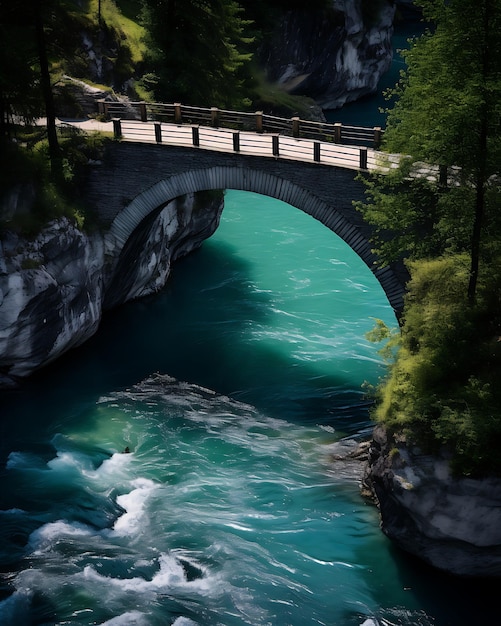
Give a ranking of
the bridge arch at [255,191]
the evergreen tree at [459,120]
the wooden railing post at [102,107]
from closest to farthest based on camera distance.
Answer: the evergreen tree at [459,120]
the bridge arch at [255,191]
the wooden railing post at [102,107]

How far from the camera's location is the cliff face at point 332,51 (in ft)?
201

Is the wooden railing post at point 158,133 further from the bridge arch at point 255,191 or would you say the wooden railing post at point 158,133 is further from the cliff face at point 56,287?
the cliff face at point 56,287

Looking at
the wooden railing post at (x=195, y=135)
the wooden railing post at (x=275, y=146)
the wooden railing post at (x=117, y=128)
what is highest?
the wooden railing post at (x=117, y=128)

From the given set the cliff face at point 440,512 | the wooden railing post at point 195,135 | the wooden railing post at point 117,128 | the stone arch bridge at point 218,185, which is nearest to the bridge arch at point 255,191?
the stone arch bridge at point 218,185

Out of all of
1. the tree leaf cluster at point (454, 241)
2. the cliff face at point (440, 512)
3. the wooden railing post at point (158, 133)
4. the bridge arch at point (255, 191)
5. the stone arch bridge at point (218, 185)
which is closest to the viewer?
the tree leaf cluster at point (454, 241)

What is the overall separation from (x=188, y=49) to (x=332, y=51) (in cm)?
3048

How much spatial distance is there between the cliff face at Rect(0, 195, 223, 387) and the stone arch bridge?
5.15 ft

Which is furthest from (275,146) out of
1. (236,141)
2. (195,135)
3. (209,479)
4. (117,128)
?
(209,479)

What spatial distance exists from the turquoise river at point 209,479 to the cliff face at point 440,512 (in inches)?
22.1

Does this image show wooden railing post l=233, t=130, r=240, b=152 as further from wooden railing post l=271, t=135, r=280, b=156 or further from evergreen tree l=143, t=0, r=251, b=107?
evergreen tree l=143, t=0, r=251, b=107

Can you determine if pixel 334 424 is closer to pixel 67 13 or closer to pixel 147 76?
pixel 147 76

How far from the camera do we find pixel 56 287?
28.1 meters

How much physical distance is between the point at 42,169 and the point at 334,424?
1434cm

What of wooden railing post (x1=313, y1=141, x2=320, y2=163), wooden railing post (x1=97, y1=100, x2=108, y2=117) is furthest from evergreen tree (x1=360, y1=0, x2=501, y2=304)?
wooden railing post (x1=97, y1=100, x2=108, y2=117)
